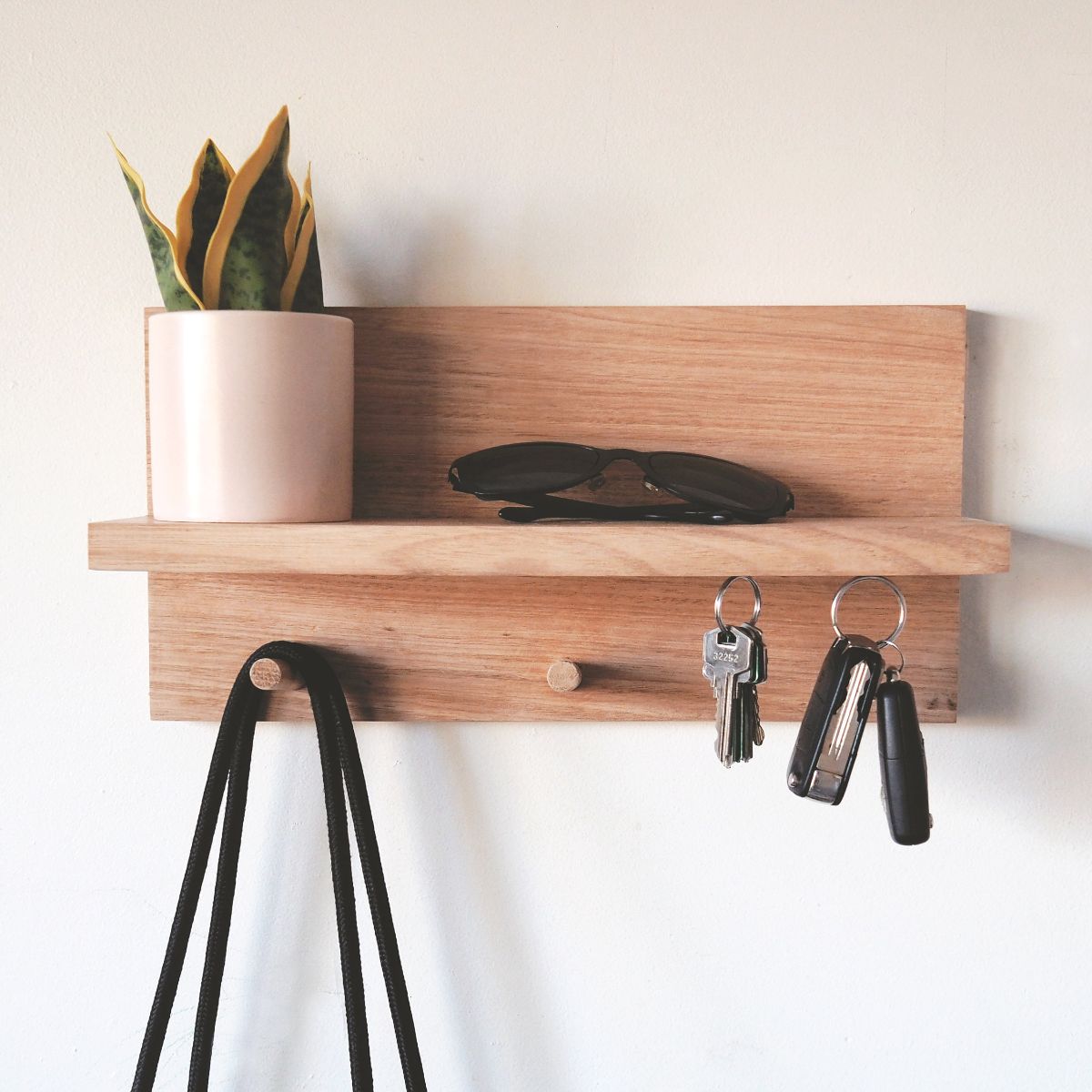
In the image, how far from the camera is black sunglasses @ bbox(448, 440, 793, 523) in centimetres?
49

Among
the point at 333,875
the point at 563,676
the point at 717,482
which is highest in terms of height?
the point at 717,482

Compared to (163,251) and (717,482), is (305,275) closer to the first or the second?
(163,251)

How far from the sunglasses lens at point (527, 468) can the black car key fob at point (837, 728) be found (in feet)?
0.52

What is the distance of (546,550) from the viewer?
17.8 inches

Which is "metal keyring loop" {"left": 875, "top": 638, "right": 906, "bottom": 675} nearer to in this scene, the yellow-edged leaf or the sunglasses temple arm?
the sunglasses temple arm

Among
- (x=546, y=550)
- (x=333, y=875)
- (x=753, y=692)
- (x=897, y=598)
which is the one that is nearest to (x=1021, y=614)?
(x=897, y=598)

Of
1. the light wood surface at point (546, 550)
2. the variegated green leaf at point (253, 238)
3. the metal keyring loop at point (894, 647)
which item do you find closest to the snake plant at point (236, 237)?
the variegated green leaf at point (253, 238)

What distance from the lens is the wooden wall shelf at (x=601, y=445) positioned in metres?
0.55

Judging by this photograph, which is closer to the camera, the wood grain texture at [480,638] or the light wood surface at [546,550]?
the light wood surface at [546,550]

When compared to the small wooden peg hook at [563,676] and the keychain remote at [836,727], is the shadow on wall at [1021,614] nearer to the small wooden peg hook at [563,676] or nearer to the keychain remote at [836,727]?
the keychain remote at [836,727]

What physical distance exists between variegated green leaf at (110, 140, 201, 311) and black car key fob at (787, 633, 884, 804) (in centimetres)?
36

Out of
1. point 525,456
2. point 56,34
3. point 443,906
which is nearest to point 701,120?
point 525,456

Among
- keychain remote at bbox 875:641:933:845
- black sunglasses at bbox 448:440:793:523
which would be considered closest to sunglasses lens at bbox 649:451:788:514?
black sunglasses at bbox 448:440:793:523

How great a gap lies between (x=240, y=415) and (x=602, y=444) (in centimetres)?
19
